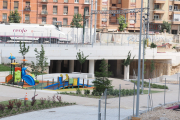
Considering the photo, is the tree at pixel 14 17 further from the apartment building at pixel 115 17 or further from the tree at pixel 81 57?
the tree at pixel 81 57

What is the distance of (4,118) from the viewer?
1636cm

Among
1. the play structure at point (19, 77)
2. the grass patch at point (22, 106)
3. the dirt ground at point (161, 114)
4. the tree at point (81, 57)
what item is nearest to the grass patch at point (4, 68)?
the play structure at point (19, 77)

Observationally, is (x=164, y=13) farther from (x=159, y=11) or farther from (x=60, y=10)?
(x=60, y=10)

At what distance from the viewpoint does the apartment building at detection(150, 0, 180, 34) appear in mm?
85812

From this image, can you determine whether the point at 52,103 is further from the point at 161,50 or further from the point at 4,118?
the point at 161,50

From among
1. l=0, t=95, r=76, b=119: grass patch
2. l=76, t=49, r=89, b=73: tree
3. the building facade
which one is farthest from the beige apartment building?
l=0, t=95, r=76, b=119: grass patch

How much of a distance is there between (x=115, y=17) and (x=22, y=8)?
1001 inches

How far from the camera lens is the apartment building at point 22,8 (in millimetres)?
70938

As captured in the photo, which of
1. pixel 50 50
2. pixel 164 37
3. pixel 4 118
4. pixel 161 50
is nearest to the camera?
pixel 4 118

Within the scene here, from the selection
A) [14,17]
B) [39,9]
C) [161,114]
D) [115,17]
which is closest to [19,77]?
[161,114]

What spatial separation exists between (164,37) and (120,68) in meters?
22.2

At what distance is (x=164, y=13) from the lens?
284ft

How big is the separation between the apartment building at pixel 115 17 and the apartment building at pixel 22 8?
17.0 m

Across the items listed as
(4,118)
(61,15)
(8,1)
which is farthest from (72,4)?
(4,118)
